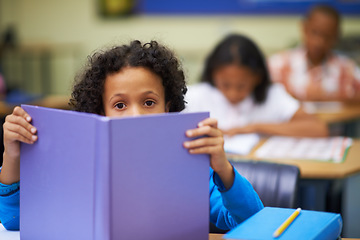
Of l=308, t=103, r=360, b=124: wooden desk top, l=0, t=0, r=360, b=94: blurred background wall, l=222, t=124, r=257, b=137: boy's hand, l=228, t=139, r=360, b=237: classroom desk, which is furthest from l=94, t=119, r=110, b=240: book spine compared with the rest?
l=0, t=0, r=360, b=94: blurred background wall

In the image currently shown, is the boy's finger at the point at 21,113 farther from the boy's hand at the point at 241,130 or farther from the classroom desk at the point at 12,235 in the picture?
the boy's hand at the point at 241,130

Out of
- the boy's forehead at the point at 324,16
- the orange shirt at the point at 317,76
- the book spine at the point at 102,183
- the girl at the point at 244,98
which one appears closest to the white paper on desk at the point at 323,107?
the orange shirt at the point at 317,76

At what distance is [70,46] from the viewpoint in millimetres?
7199

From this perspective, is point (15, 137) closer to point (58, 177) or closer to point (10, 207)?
point (58, 177)

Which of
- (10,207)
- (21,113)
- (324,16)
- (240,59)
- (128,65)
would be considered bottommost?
(10,207)

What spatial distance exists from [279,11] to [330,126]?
9.47 ft

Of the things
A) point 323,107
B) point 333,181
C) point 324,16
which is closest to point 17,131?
point 333,181

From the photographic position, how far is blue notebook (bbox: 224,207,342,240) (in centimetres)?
95

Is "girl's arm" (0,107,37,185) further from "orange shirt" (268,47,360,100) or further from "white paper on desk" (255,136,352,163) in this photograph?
"orange shirt" (268,47,360,100)

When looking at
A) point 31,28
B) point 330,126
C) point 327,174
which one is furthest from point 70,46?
point 327,174

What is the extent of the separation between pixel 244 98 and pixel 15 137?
2.00 metres

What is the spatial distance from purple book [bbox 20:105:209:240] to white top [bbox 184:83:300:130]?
75.5 inches

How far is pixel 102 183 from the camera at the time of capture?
90 centimetres

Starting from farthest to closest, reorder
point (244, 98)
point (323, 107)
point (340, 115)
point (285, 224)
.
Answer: point (323, 107) < point (340, 115) < point (244, 98) < point (285, 224)
